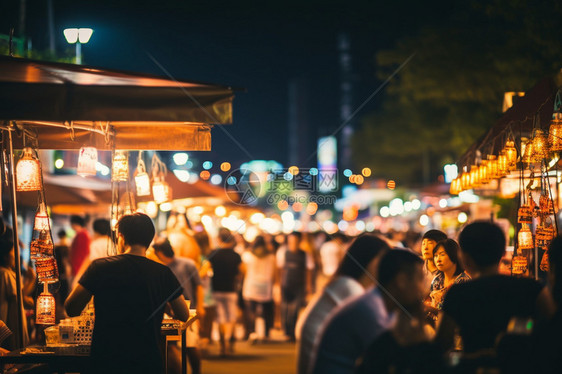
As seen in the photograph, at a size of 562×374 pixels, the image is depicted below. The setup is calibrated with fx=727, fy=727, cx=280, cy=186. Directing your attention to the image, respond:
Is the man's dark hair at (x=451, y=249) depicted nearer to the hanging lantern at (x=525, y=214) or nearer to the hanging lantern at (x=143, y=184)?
the hanging lantern at (x=525, y=214)

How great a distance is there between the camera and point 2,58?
5578mm

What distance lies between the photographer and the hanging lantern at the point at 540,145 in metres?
6.89

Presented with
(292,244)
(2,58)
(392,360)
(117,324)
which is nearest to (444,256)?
(117,324)

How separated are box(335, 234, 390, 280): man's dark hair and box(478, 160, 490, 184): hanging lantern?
17.9ft

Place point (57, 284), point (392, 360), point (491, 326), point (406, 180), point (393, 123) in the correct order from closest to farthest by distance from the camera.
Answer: point (392, 360) → point (491, 326) → point (57, 284) → point (393, 123) → point (406, 180)

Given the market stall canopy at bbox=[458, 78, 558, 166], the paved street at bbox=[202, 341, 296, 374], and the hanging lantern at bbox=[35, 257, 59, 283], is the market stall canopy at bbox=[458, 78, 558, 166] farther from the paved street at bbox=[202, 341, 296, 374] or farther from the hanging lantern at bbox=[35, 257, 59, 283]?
the hanging lantern at bbox=[35, 257, 59, 283]

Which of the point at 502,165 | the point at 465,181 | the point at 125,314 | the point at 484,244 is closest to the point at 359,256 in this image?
the point at 484,244

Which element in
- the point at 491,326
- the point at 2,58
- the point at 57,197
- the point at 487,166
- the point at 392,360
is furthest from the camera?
the point at 57,197

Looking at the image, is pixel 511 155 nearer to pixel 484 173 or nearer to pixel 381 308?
pixel 484 173

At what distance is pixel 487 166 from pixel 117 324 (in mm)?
5825

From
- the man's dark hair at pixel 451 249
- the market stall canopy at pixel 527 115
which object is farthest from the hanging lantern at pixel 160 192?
the market stall canopy at pixel 527 115

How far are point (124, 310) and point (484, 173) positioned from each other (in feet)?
19.2

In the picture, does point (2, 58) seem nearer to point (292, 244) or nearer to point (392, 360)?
point (392, 360)

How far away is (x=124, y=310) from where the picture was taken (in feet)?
16.5
